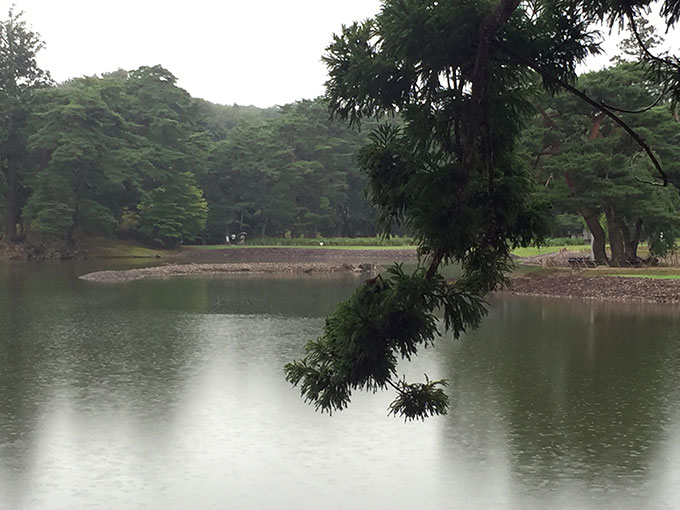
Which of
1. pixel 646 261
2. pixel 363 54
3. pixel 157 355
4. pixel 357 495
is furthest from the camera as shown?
pixel 646 261

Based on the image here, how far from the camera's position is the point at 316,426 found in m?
15.0

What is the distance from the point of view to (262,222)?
274 feet

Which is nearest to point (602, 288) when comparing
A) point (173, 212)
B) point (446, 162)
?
point (446, 162)

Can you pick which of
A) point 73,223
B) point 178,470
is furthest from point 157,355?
point 73,223

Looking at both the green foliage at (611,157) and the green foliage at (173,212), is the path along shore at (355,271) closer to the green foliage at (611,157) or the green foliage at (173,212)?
the green foliage at (173,212)

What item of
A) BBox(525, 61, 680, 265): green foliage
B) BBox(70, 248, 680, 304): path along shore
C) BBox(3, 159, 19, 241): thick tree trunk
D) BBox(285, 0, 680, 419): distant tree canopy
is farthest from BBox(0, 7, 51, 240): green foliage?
BBox(285, 0, 680, 419): distant tree canopy

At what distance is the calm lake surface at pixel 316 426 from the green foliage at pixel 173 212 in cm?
4404

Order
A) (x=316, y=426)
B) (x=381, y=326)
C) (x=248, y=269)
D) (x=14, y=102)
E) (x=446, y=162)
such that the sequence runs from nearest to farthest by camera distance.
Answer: (x=381, y=326) → (x=446, y=162) → (x=316, y=426) → (x=248, y=269) → (x=14, y=102)

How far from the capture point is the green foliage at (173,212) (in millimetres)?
71312

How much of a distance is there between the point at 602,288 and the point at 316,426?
77.7ft

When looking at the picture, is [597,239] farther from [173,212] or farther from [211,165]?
[211,165]

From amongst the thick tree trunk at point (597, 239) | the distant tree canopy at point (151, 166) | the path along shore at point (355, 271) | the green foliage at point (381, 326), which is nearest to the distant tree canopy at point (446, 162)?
the green foliage at point (381, 326)

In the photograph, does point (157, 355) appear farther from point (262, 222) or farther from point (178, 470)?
point (262, 222)

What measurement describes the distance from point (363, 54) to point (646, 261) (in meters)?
37.9
